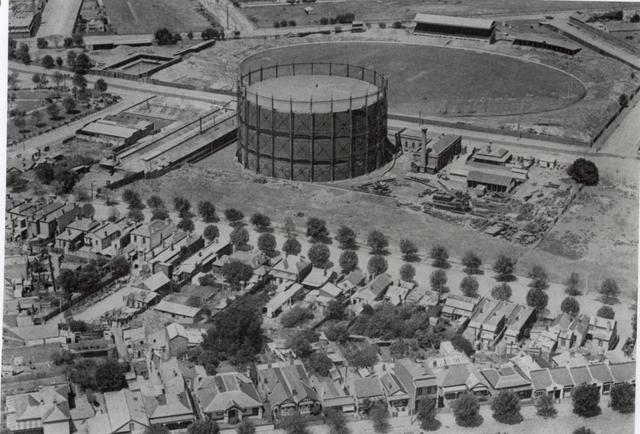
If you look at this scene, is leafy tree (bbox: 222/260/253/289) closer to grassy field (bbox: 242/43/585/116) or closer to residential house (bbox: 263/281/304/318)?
residential house (bbox: 263/281/304/318)

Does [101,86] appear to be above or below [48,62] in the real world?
below

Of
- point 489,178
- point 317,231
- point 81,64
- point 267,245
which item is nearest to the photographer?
point 267,245

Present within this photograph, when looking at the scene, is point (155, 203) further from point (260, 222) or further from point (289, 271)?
point (289, 271)

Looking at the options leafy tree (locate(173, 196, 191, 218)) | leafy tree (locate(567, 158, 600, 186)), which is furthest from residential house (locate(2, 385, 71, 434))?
leafy tree (locate(567, 158, 600, 186))

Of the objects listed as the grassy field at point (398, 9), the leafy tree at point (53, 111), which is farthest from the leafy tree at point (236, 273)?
the grassy field at point (398, 9)

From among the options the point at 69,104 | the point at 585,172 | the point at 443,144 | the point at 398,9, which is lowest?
the point at 69,104

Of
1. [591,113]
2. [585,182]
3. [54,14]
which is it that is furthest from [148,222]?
[54,14]

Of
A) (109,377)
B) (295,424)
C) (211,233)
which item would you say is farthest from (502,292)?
(109,377)


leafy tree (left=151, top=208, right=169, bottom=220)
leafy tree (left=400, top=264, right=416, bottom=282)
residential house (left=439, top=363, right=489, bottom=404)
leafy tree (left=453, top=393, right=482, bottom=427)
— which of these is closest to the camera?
leafy tree (left=453, top=393, right=482, bottom=427)
